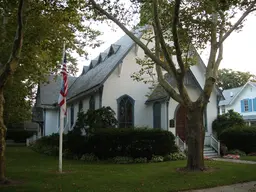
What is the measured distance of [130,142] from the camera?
1794 cm

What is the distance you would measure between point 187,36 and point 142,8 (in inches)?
98.5

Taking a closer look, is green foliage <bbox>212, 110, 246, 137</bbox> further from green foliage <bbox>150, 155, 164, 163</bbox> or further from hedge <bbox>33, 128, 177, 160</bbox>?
green foliage <bbox>150, 155, 164, 163</bbox>

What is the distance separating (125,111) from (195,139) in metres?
10.9

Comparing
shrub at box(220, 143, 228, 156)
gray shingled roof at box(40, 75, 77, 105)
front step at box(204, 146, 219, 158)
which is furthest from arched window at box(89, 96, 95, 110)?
gray shingled roof at box(40, 75, 77, 105)

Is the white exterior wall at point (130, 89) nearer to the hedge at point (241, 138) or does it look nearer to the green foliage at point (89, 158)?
the green foliage at point (89, 158)

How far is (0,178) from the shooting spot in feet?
31.7

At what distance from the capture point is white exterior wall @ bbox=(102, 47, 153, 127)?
74.1 feet

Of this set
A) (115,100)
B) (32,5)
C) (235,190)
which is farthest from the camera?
(115,100)

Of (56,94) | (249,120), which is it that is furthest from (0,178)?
(249,120)

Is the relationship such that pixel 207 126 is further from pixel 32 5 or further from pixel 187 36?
pixel 32 5

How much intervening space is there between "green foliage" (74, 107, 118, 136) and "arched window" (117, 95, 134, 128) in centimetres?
276

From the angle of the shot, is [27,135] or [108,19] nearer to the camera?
[108,19]

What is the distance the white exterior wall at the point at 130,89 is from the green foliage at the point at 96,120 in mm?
2639

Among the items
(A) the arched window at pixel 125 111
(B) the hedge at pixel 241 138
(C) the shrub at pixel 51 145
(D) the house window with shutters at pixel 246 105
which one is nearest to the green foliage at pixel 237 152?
(B) the hedge at pixel 241 138
